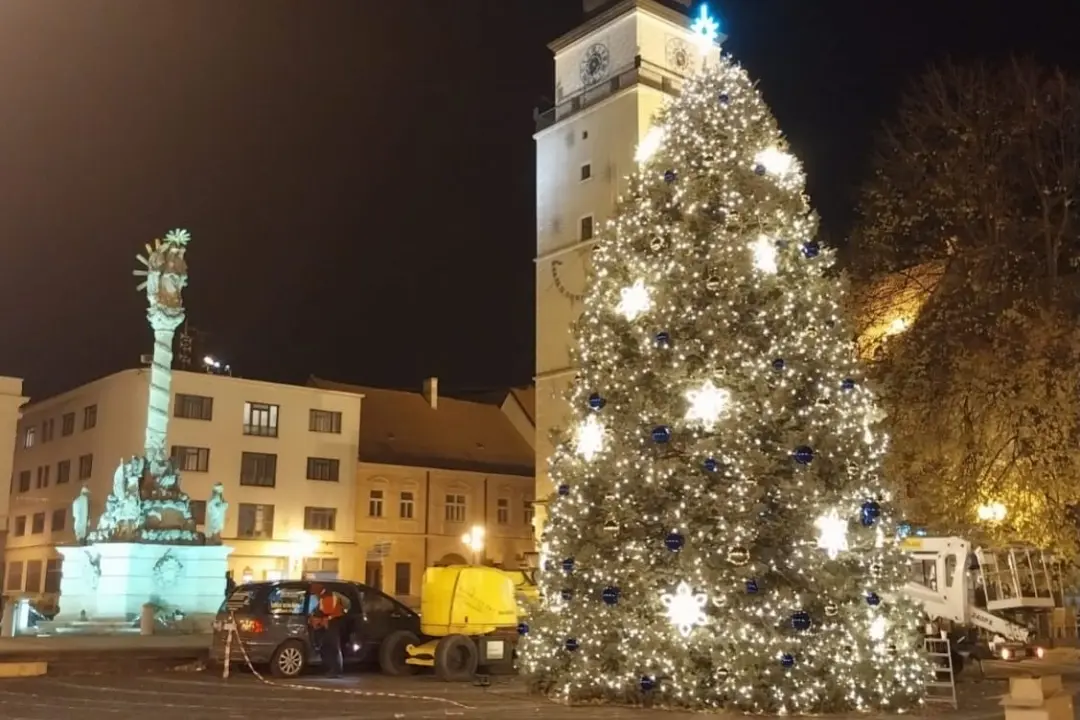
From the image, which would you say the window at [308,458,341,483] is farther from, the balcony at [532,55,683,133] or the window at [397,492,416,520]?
the balcony at [532,55,683,133]

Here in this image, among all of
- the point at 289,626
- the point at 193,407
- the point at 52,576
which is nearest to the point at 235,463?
the point at 193,407

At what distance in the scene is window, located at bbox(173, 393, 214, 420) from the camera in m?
43.6

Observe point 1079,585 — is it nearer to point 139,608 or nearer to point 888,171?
point 888,171

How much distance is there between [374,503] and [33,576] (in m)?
15.0

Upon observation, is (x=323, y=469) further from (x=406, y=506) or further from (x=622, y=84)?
(x=622, y=84)

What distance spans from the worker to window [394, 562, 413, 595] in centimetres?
3222

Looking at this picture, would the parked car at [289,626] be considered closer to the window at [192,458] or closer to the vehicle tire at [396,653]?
the vehicle tire at [396,653]

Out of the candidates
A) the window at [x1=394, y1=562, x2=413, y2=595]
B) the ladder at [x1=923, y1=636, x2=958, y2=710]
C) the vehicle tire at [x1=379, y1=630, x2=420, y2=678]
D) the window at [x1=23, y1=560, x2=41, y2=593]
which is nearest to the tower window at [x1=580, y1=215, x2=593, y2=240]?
the window at [x1=394, y1=562, x2=413, y2=595]

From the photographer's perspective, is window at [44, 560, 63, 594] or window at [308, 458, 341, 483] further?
window at [308, 458, 341, 483]

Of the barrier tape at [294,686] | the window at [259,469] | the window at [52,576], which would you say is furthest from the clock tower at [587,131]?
the barrier tape at [294,686]

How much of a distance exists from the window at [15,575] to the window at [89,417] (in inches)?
315

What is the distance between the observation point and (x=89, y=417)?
46.1 metres

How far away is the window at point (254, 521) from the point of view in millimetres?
44469

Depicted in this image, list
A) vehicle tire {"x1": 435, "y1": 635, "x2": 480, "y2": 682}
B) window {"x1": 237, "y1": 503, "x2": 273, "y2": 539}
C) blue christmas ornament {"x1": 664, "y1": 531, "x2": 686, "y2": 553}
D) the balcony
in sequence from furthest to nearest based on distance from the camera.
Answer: window {"x1": 237, "y1": 503, "x2": 273, "y2": 539}
the balcony
vehicle tire {"x1": 435, "y1": 635, "x2": 480, "y2": 682}
blue christmas ornament {"x1": 664, "y1": 531, "x2": 686, "y2": 553}
